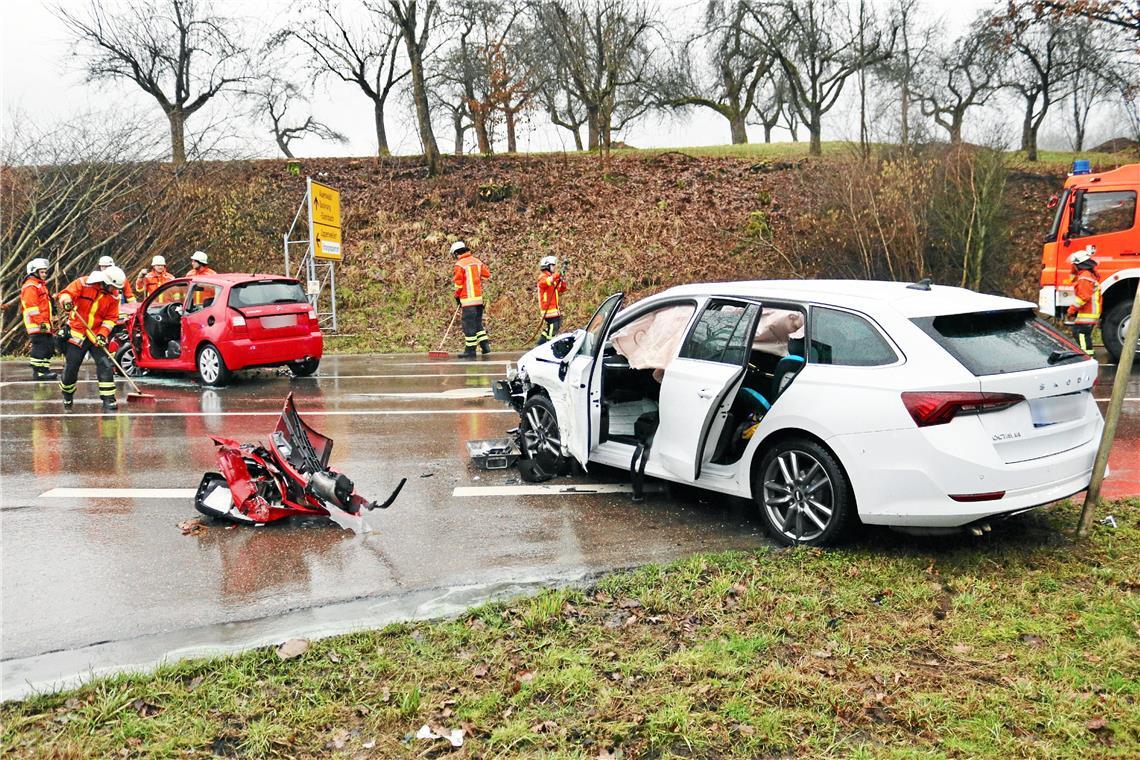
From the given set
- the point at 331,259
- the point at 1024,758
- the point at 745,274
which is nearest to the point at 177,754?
the point at 1024,758

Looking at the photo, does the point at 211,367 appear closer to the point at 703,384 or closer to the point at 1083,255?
the point at 703,384

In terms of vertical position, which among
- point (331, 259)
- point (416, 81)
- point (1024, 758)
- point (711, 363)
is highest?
point (416, 81)

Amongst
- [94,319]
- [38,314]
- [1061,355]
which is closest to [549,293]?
[94,319]

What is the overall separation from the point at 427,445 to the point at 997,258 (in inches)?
653

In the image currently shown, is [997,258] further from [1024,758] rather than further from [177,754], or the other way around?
[177,754]

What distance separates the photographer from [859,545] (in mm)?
5363

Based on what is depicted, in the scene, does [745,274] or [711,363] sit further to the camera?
[745,274]

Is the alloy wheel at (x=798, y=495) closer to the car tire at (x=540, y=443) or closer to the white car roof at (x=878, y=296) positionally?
the white car roof at (x=878, y=296)

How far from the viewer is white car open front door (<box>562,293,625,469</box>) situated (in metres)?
6.47

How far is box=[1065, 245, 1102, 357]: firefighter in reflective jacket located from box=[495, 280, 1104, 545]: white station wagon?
892 centimetres

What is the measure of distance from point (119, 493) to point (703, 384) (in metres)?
4.83

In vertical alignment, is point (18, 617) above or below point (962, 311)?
below

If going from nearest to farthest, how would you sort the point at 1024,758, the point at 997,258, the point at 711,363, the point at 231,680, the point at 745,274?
the point at 1024,758, the point at 231,680, the point at 711,363, the point at 997,258, the point at 745,274

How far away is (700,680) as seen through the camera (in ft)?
12.3
